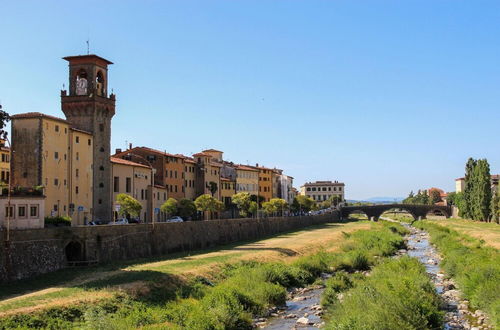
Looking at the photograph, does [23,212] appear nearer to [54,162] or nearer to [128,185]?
[54,162]

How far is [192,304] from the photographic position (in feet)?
115

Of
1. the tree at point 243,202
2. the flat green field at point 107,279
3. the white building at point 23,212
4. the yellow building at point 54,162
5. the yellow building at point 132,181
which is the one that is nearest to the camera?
the flat green field at point 107,279

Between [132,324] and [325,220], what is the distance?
126 m

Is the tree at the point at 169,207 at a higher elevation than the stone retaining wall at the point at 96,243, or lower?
higher

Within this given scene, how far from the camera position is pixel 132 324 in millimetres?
30203

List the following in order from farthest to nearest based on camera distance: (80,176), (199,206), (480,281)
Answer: (199,206) < (80,176) < (480,281)

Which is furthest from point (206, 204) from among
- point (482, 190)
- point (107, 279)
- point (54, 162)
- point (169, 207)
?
point (482, 190)

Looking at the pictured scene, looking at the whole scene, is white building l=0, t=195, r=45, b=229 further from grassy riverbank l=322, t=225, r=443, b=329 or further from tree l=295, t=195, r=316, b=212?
tree l=295, t=195, r=316, b=212

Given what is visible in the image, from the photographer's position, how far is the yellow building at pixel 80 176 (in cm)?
7069

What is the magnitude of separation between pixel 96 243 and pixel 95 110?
30611mm

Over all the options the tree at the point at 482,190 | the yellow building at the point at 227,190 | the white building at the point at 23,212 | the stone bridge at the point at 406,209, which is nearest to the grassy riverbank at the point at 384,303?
the white building at the point at 23,212

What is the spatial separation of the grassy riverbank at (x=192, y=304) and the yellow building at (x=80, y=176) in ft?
88.6

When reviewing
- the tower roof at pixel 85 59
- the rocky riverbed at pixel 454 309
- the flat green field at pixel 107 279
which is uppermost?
the tower roof at pixel 85 59

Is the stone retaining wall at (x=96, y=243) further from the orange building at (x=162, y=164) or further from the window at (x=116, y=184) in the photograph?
the orange building at (x=162, y=164)
